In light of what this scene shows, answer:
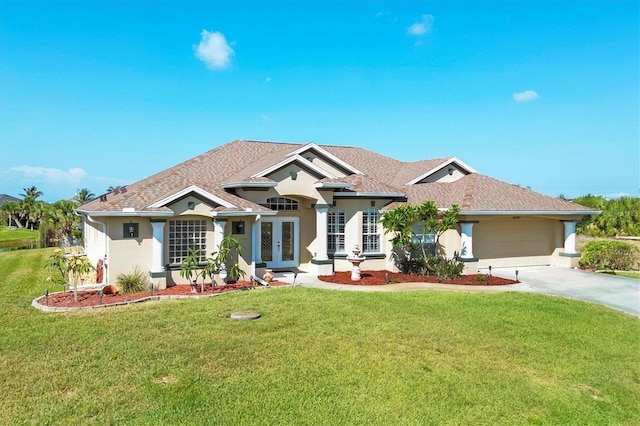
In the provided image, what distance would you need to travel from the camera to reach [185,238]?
17.2m

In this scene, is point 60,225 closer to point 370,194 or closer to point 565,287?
point 370,194

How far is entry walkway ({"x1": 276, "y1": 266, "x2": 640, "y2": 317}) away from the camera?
15.8 metres

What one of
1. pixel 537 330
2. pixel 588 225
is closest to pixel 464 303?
pixel 537 330

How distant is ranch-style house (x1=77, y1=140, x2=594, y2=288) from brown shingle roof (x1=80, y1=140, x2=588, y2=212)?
0.22 ft

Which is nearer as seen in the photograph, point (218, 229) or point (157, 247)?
point (157, 247)

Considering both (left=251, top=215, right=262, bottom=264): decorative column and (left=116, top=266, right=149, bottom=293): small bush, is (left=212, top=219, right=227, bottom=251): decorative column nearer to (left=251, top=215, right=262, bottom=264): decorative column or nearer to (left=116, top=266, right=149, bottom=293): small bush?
(left=251, top=215, right=262, bottom=264): decorative column

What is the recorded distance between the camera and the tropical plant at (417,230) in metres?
19.4

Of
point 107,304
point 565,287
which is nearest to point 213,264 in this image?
point 107,304

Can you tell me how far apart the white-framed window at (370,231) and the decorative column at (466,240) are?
3.81 m

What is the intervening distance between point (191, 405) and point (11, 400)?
278 cm

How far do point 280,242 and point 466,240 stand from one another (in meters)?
8.47

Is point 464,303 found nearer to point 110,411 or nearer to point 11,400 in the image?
point 110,411

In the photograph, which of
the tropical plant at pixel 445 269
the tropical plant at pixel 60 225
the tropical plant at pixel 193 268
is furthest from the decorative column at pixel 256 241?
the tropical plant at pixel 60 225

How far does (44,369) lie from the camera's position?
837cm
